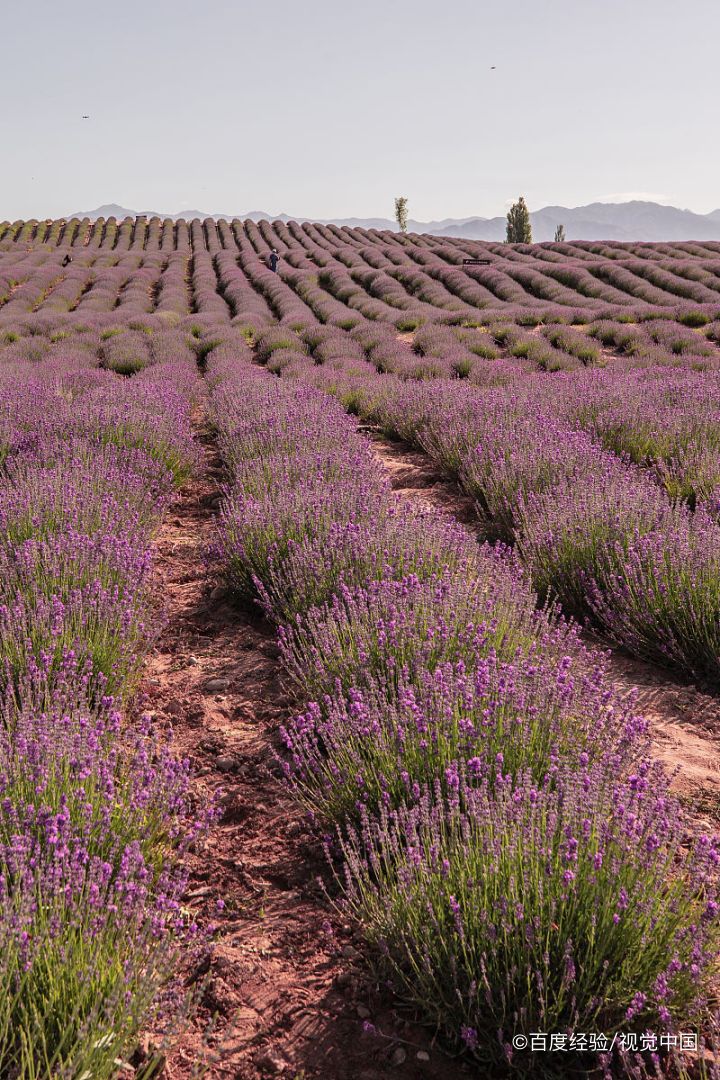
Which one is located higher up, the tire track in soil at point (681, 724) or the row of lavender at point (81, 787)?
the row of lavender at point (81, 787)

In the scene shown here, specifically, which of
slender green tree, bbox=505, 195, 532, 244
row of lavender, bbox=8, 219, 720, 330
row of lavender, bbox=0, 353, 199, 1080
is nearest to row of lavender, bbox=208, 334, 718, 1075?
row of lavender, bbox=0, 353, 199, 1080

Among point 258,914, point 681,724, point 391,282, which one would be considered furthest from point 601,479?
point 391,282

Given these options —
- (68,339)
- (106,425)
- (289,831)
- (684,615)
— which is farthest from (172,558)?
(68,339)

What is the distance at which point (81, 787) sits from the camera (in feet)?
6.28

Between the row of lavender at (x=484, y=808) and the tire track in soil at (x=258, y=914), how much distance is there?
0.34 ft

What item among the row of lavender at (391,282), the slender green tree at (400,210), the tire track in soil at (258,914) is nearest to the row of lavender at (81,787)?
the tire track in soil at (258,914)

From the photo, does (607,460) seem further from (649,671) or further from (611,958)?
(611,958)

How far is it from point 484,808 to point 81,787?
1024mm

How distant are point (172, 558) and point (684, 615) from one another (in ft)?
10.4

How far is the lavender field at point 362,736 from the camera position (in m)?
1.65

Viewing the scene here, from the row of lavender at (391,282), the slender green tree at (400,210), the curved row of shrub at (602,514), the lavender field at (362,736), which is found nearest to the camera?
the lavender field at (362,736)

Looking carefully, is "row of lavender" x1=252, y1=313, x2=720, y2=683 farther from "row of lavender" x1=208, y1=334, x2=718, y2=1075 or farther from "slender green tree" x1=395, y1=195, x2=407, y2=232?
"slender green tree" x1=395, y1=195, x2=407, y2=232

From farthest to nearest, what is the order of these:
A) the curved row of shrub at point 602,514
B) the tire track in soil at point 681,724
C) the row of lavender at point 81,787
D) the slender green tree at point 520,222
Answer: the slender green tree at point 520,222
the curved row of shrub at point 602,514
the tire track in soil at point 681,724
the row of lavender at point 81,787

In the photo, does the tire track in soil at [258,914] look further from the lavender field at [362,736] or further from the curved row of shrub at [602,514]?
the curved row of shrub at [602,514]
